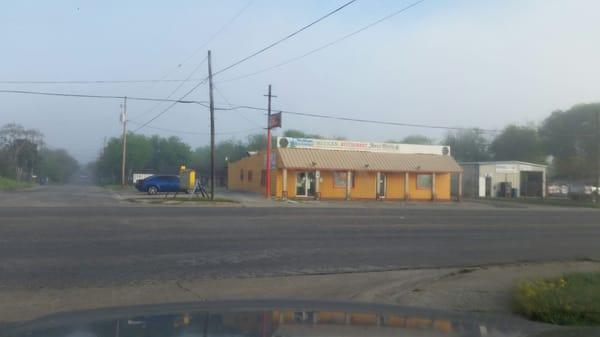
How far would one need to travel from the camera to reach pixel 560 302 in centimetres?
802

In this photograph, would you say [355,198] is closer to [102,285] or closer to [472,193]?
[472,193]

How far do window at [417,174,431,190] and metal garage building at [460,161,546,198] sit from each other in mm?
11118

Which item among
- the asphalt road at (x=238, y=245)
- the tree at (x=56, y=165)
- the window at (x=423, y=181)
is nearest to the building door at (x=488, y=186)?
the window at (x=423, y=181)

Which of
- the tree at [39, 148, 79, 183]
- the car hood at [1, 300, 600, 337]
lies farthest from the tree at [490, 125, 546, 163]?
the tree at [39, 148, 79, 183]

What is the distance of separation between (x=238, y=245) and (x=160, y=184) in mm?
30320

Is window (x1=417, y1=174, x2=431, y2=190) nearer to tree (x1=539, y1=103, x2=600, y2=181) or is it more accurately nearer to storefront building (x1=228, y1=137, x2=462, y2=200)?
storefront building (x1=228, y1=137, x2=462, y2=200)

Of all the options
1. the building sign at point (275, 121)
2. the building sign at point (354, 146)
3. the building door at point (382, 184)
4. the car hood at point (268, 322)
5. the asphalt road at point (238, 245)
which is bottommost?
the asphalt road at point (238, 245)

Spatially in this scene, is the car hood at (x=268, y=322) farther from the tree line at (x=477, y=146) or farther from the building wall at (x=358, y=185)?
the tree line at (x=477, y=146)

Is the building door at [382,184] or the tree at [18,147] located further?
the tree at [18,147]

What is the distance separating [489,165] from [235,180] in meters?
23.1

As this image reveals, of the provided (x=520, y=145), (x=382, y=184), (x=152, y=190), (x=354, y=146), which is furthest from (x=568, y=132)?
(x=152, y=190)

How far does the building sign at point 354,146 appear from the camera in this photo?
43.7 meters

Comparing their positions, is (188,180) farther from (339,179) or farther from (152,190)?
(339,179)

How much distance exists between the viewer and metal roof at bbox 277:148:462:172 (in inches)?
1663
